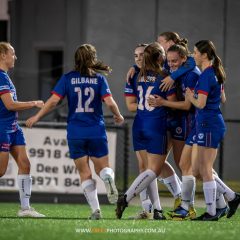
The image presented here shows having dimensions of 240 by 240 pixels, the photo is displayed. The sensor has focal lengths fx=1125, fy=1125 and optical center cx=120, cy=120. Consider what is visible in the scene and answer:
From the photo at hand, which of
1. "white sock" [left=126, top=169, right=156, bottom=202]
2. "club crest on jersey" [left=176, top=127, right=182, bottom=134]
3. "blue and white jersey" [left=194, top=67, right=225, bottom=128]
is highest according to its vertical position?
"blue and white jersey" [left=194, top=67, right=225, bottom=128]

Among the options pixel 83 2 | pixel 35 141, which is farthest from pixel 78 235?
pixel 83 2

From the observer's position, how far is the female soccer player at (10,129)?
12.6 m

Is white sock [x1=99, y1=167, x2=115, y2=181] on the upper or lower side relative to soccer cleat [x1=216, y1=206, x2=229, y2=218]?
upper

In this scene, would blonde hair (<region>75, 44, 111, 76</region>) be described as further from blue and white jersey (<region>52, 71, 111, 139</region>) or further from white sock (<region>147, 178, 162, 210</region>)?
white sock (<region>147, 178, 162, 210</region>)

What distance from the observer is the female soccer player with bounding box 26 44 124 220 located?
12078 millimetres

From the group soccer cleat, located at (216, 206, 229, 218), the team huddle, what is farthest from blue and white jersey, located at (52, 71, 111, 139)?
soccer cleat, located at (216, 206, 229, 218)

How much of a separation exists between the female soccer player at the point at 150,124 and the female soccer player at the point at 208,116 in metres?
0.40

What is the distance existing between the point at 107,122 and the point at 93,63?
601 cm

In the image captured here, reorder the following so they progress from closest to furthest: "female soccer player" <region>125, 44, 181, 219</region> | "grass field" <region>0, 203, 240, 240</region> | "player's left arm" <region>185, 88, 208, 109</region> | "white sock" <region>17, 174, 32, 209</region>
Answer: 1. "grass field" <region>0, 203, 240, 240</region>
2. "player's left arm" <region>185, 88, 208, 109</region>
3. "female soccer player" <region>125, 44, 181, 219</region>
4. "white sock" <region>17, 174, 32, 209</region>

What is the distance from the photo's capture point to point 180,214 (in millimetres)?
12430

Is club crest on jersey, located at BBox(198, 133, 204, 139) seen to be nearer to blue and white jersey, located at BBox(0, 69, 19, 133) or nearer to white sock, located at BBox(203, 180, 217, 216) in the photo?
white sock, located at BBox(203, 180, 217, 216)

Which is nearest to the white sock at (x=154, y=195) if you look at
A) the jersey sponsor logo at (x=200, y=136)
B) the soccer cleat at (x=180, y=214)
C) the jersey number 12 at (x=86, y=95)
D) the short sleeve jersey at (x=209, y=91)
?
the soccer cleat at (x=180, y=214)

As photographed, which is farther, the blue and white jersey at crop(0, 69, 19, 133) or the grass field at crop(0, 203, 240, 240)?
the blue and white jersey at crop(0, 69, 19, 133)

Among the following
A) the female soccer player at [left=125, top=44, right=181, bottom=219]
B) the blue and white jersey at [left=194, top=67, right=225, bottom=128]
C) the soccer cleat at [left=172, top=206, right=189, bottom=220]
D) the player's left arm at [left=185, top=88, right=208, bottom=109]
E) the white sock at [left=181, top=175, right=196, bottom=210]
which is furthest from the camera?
the female soccer player at [left=125, top=44, right=181, bottom=219]
